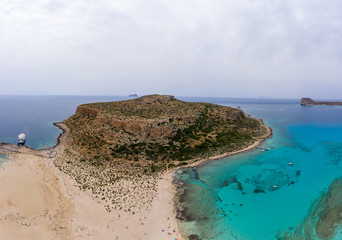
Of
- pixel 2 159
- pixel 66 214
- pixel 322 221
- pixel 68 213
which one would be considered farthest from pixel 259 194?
pixel 2 159

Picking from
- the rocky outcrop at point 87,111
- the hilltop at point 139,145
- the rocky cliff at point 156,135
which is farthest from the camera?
the rocky outcrop at point 87,111

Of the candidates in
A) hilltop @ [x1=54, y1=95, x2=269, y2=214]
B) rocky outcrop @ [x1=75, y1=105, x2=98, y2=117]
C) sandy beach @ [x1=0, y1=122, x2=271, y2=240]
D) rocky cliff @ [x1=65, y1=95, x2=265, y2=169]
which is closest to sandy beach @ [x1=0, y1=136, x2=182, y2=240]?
sandy beach @ [x1=0, y1=122, x2=271, y2=240]

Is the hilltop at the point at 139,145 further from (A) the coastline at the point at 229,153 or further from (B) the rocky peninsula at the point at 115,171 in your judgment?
(A) the coastline at the point at 229,153

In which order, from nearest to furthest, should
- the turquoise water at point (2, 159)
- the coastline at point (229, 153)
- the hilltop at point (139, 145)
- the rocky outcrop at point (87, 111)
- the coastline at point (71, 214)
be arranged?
the coastline at point (71, 214), the hilltop at point (139, 145), the turquoise water at point (2, 159), the coastline at point (229, 153), the rocky outcrop at point (87, 111)

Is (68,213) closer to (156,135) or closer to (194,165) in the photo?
(194,165)

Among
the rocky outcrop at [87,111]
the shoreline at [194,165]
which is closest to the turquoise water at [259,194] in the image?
the shoreline at [194,165]

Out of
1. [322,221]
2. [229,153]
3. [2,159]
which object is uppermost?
[229,153]
